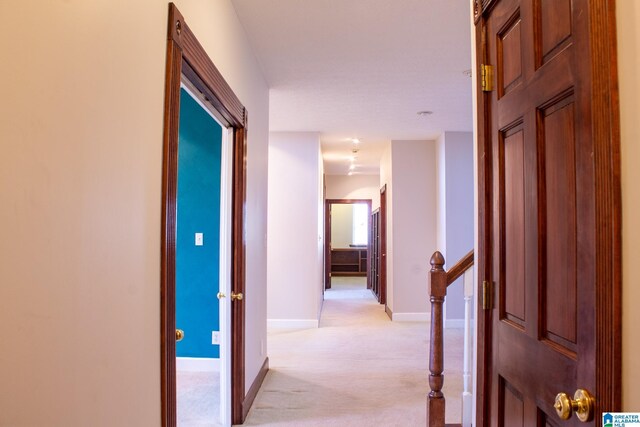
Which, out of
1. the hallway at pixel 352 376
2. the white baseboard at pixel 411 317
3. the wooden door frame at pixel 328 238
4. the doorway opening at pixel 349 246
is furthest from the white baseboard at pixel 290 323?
the doorway opening at pixel 349 246

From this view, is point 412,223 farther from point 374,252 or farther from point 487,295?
point 487,295

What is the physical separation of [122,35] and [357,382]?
3.18m

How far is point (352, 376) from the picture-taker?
3.77 metres

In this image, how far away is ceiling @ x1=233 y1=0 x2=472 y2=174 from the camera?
2555 mm

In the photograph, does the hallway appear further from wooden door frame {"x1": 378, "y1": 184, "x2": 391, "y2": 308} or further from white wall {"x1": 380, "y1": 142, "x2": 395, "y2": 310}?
wooden door frame {"x1": 378, "y1": 184, "x2": 391, "y2": 308}

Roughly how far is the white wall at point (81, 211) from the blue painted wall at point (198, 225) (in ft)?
7.46

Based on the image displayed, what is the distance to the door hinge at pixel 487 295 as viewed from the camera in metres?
1.45

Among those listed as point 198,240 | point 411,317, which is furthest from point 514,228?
point 411,317

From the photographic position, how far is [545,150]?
44.2 inches

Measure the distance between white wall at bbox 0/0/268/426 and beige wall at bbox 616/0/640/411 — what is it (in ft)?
3.68

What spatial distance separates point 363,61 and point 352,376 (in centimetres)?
258

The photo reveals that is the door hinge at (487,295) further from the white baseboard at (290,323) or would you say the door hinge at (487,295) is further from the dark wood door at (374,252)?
the dark wood door at (374,252)

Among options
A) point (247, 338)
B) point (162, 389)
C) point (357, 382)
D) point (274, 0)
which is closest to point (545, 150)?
point (162, 389)

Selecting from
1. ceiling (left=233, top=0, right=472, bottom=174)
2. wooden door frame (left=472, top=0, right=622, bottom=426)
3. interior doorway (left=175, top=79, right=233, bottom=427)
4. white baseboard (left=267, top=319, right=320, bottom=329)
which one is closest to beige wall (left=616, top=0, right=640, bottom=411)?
wooden door frame (left=472, top=0, right=622, bottom=426)
